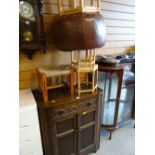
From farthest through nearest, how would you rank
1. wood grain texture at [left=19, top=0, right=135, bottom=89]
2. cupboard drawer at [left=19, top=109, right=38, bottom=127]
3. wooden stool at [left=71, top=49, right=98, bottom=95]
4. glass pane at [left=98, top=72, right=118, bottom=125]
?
glass pane at [left=98, top=72, right=118, bottom=125] → wood grain texture at [left=19, top=0, right=135, bottom=89] → wooden stool at [left=71, top=49, right=98, bottom=95] → cupboard drawer at [left=19, top=109, right=38, bottom=127]

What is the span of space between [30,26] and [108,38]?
3.95ft

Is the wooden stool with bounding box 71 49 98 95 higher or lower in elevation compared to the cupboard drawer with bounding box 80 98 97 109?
higher

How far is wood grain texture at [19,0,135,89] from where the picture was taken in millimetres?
1626

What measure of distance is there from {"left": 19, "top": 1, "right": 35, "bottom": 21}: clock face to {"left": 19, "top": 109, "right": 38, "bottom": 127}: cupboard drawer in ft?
2.92

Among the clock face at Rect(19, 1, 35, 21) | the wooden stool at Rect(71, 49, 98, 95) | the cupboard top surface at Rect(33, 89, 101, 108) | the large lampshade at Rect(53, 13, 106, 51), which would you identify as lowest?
the cupboard top surface at Rect(33, 89, 101, 108)

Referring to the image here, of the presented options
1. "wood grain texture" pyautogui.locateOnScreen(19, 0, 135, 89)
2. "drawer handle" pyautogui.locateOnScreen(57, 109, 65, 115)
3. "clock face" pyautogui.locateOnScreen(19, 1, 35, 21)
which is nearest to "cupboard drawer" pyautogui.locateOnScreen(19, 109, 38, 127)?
"drawer handle" pyautogui.locateOnScreen(57, 109, 65, 115)

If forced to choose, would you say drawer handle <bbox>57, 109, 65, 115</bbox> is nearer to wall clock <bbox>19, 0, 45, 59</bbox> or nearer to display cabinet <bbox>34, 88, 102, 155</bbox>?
display cabinet <bbox>34, 88, 102, 155</bbox>

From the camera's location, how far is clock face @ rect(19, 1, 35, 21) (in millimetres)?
1337

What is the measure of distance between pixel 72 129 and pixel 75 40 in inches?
36.3

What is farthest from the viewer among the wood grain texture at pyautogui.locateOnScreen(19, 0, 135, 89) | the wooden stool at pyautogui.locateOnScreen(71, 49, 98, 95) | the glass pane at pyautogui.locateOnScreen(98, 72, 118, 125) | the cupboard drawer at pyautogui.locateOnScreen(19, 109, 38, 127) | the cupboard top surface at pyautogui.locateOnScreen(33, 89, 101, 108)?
the glass pane at pyautogui.locateOnScreen(98, 72, 118, 125)

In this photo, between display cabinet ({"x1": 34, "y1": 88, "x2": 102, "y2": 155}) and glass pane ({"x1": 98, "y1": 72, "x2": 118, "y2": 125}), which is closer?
display cabinet ({"x1": 34, "y1": 88, "x2": 102, "y2": 155})

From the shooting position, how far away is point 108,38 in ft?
7.14

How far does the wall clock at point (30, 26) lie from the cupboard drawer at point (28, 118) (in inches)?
24.6

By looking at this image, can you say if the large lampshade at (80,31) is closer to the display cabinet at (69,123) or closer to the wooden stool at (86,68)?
the wooden stool at (86,68)
